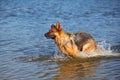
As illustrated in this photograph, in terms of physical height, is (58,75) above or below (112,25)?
below

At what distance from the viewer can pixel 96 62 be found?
971 cm

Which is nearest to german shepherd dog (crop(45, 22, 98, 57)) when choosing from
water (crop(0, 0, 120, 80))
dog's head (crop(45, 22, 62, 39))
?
dog's head (crop(45, 22, 62, 39))

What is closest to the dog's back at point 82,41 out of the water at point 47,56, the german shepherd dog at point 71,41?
the german shepherd dog at point 71,41

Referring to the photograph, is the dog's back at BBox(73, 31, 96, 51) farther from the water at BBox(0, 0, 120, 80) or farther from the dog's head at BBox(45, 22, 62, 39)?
the dog's head at BBox(45, 22, 62, 39)

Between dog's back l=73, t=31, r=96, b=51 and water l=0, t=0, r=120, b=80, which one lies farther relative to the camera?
dog's back l=73, t=31, r=96, b=51

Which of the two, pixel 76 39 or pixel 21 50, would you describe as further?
pixel 21 50

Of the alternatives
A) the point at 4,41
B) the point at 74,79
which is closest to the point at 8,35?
the point at 4,41

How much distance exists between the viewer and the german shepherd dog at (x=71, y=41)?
10.0m

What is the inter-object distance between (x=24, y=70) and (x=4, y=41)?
4.31 meters

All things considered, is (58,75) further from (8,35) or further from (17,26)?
(17,26)

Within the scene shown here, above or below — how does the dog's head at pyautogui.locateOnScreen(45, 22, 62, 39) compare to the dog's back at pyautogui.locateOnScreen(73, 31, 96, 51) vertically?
above

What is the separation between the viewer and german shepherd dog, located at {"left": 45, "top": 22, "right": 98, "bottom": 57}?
10.0m

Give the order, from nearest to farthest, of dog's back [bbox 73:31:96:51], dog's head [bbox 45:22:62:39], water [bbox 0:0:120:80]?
water [bbox 0:0:120:80], dog's head [bbox 45:22:62:39], dog's back [bbox 73:31:96:51]

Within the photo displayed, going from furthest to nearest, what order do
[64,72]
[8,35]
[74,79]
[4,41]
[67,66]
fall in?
[8,35] → [4,41] → [67,66] → [64,72] → [74,79]
